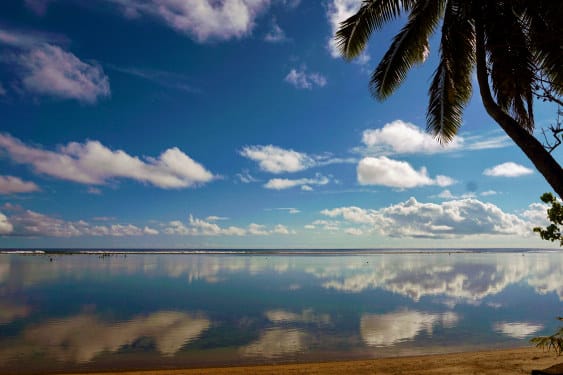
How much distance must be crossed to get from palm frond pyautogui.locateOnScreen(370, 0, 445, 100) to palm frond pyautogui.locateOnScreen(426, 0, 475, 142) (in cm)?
84

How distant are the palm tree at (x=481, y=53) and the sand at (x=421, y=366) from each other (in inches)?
233

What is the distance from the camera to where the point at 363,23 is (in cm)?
1083

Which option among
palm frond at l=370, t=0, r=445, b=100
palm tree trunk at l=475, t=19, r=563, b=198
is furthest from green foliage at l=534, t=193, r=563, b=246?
palm frond at l=370, t=0, r=445, b=100

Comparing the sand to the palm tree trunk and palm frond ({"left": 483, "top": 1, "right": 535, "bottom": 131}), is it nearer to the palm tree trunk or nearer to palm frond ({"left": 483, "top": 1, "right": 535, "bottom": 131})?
the palm tree trunk

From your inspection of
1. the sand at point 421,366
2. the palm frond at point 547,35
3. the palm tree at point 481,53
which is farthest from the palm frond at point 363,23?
the sand at point 421,366

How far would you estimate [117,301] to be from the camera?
70.6 ft

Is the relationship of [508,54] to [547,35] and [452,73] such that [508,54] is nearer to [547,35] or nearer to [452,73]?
[547,35]

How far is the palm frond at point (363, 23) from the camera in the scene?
34.4 feet

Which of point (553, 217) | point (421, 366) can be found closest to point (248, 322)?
point (421, 366)

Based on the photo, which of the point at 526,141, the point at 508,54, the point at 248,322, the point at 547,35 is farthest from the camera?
the point at 248,322

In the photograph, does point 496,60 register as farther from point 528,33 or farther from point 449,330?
point 449,330

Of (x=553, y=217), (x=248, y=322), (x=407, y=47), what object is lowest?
(x=248, y=322)

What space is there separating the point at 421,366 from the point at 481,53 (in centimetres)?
804

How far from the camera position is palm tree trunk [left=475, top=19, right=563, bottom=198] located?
611 centimetres
